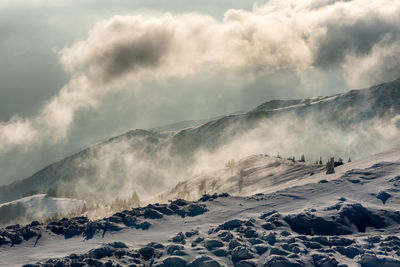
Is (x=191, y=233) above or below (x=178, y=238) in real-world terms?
above

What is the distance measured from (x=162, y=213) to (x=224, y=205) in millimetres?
24264

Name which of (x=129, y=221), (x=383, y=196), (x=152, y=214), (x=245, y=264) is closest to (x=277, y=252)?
(x=245, y=264)

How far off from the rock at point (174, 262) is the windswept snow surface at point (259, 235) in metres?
0.28

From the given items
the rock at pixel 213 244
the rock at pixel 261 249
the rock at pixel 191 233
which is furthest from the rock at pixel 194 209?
the rock at pixel 261 249

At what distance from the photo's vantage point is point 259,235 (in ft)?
516

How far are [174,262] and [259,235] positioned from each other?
2936 cm

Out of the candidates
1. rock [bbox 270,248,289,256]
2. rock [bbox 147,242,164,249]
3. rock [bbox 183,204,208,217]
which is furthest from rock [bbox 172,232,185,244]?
rock [bbox 270,248,289,256]

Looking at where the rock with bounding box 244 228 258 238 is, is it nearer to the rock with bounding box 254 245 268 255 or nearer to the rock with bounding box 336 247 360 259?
the rock with bounding box 254 245 268 255

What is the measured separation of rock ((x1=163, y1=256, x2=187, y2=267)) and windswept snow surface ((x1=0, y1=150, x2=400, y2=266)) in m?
0.28

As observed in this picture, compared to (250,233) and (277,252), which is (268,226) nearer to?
(250,233)

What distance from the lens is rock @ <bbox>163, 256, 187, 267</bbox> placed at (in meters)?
143

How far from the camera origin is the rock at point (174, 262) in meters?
143

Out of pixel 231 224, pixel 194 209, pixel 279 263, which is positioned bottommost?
Answer: pixel 279 263

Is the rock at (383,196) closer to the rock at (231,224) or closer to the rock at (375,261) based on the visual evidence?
Answer: the rock at (375,261)
